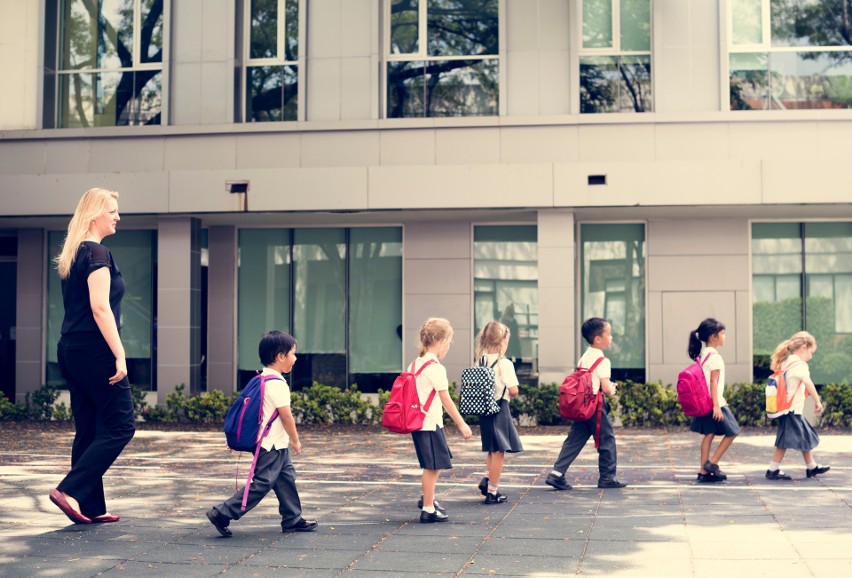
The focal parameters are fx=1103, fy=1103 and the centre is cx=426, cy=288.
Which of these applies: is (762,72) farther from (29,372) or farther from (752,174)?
(29,372)

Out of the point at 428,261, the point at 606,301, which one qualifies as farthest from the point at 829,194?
the point at 428,261

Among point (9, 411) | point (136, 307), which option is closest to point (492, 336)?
point (136, 307)

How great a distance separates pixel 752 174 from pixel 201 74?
834cm

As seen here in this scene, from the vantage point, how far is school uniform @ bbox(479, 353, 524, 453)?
28.1 feet

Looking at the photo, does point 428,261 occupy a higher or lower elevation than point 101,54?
lower

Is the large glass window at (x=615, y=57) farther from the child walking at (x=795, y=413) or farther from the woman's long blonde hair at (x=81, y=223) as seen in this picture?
the woman's long blonde hair at (x=81, y=223)

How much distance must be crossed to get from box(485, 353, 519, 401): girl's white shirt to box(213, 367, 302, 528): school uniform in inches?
85.7

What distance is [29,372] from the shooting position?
59.1ft

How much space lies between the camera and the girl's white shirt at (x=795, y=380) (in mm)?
10008

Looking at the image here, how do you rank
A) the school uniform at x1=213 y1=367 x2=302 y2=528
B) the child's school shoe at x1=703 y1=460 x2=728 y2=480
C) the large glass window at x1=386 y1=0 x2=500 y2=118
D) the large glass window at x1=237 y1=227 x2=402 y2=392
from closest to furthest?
the school uniform at x1=213 y1=367 x2=302 y2=528 → the child's school shoe at x1=703 y1=460 x2=728 y2=480 → the large glass window at x1=386 y1=0 x2=500 y2=118 → the large glass window at x1=237 y1=227 x2=402 y2=392

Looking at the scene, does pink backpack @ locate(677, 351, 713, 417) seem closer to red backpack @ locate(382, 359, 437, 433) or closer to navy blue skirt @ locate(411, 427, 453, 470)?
navy blue skirt @ locate(411, 427, 453, 470)

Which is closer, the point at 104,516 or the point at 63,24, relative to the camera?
the point at 104,516

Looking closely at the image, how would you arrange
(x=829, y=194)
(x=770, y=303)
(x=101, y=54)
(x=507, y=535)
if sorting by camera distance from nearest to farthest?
(x=507, y=535)
(x=829, y=194)
(x=770, y=303)
(x=101, y=54)

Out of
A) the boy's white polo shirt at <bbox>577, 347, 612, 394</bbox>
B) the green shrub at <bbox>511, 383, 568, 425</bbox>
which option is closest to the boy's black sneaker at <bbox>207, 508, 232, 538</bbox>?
the boy's white polo shirt at <bbox>577, 347, 612, 394</bbox>
